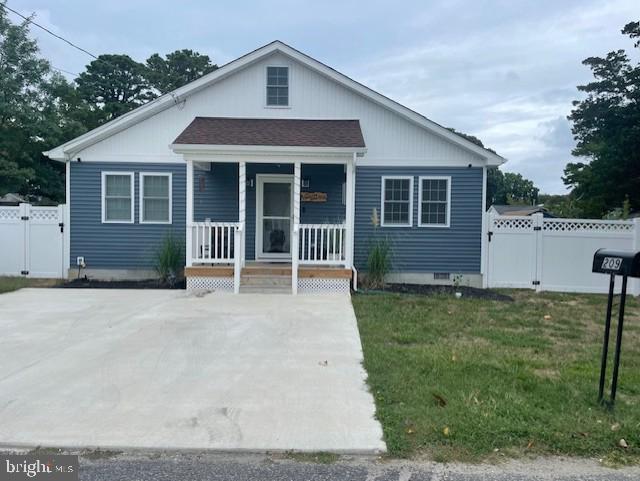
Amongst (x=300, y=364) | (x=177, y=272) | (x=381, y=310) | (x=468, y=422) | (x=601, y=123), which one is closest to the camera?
(x=468, y=422)

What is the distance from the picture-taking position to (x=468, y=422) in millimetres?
3867

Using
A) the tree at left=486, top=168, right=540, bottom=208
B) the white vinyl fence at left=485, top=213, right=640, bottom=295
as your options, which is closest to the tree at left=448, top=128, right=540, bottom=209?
the tree at left=486, top=168, right=540, bottom=208

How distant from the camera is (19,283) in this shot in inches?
444

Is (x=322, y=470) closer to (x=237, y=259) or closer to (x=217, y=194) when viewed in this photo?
(x=237, y=259)

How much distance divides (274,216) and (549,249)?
21.3ft

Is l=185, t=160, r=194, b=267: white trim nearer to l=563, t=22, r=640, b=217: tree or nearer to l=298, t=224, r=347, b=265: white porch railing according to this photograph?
l=298, t=224, r=347, b=265: white porch railing

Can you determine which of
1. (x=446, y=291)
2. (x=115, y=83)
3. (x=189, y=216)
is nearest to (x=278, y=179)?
(x=189, y=216)

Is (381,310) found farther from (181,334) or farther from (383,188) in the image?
(383,188)

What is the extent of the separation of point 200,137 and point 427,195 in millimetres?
5393

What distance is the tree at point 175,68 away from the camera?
40031mm

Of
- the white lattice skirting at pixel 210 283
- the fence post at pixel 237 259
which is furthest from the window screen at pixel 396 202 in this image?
the white lattice skirting at pixel 210 283

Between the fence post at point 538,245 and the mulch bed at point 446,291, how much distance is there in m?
1.22

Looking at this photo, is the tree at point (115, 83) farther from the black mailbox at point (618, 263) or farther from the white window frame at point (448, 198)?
the black mailbox at point (618, 263)

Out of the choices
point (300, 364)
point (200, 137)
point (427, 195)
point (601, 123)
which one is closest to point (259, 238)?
point (200, 137)
